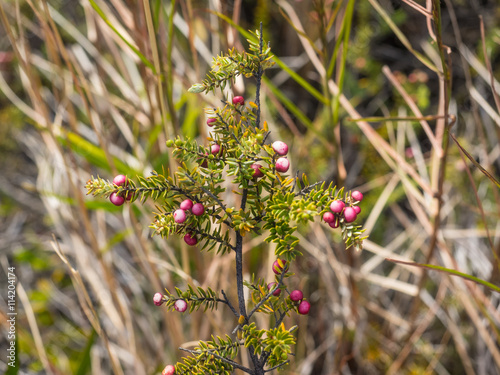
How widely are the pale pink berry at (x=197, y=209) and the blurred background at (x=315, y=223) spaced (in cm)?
48

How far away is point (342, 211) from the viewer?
398mm

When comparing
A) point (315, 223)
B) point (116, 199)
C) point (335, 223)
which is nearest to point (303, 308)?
point (335, 223)

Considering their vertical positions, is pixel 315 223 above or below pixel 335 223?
below

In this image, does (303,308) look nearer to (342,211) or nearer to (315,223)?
(342,211)

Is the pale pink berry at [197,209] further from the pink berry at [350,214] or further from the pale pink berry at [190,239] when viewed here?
the pink berry at [350,214]

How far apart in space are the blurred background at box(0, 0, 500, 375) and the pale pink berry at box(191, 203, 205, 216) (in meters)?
0.48

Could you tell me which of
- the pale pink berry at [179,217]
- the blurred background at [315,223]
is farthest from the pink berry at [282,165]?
the blurred background at [315,223]

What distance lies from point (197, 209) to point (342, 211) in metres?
0.14

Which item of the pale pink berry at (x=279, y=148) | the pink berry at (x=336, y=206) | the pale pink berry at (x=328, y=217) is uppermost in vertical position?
the pale pink berry at (x=279, y=148)

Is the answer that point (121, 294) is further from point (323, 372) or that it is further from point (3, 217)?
point (3, 217)

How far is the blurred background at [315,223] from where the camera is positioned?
102 cm

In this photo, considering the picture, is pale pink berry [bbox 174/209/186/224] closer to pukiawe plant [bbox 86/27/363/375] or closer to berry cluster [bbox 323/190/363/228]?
pukiawe plant [bbox 86/27/363/375]

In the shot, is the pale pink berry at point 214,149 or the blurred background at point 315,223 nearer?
the pale pink berry at point 214,149

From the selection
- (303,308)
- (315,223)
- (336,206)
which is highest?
(336,206)
